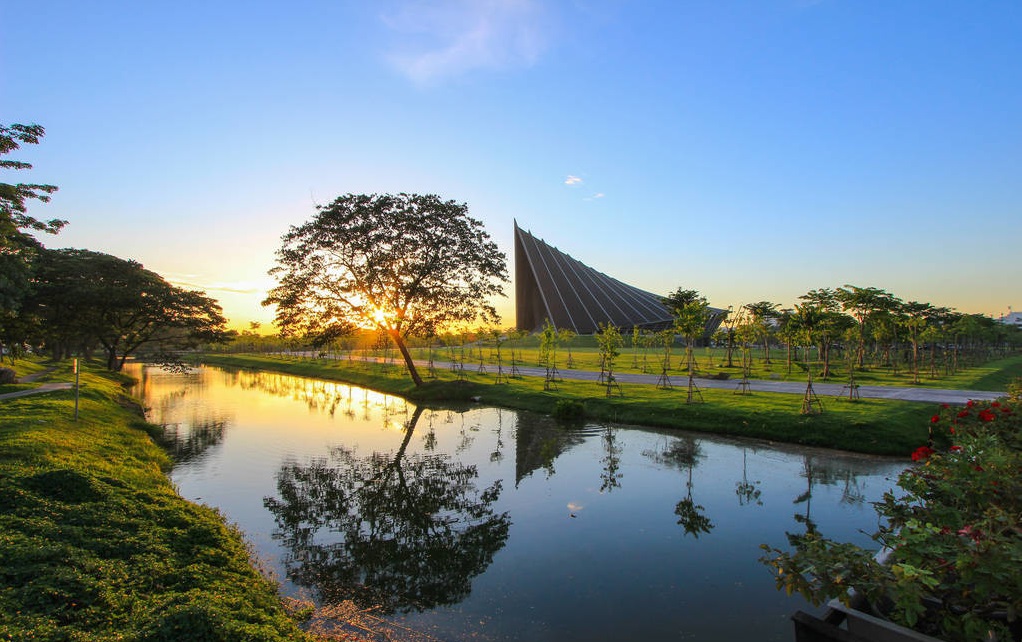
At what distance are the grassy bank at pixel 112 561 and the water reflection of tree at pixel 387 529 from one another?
3.47 feet

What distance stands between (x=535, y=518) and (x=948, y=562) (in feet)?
21.7

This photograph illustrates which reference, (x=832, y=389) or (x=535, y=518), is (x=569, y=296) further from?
(x=535, y=518)

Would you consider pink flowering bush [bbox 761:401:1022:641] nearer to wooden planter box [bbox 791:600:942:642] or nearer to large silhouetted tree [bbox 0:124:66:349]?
wooden planter box [bbox 791:600:942:642]

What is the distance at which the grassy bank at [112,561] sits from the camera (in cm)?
402

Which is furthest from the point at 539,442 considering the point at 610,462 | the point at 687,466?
the point at 687,466

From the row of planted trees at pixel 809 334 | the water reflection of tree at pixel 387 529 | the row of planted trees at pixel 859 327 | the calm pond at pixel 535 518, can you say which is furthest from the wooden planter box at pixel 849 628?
the row of planted trees at pixel 859 327

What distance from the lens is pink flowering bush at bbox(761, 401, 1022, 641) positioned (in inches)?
126

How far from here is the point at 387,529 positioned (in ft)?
28.2

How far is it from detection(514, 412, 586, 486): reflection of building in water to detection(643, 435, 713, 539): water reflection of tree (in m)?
2.66

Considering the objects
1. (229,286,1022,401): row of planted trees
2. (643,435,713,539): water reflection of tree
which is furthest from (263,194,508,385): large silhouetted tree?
(643,435,713,539): water reflection of tree

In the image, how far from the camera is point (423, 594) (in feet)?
21.0

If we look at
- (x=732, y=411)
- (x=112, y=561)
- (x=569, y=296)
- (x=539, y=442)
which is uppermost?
(x=569, y=296)

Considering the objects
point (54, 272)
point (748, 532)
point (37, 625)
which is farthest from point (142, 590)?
point (54, 272)

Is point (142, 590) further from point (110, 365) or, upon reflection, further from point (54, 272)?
point (110, 365)
